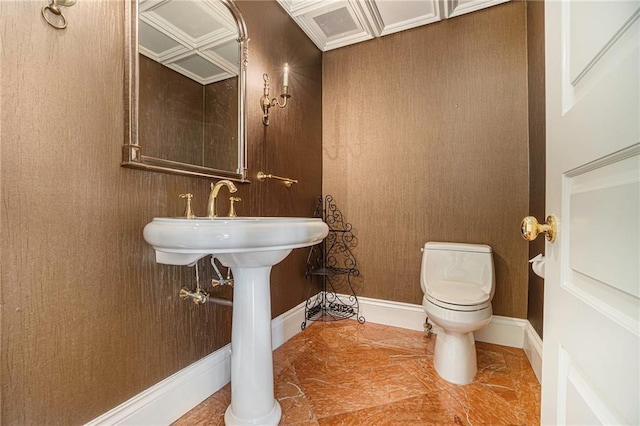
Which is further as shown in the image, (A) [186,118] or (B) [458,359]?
(B) [458,359]

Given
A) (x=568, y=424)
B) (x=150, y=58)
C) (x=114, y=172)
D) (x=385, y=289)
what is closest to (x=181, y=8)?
(x=150, y=58)

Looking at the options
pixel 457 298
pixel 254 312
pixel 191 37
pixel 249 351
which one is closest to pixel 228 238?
pixel 254 312

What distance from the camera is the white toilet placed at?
1.37 m

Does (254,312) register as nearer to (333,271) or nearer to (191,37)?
(333,271)

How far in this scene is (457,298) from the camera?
144 centimetres

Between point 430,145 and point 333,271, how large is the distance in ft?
4.00

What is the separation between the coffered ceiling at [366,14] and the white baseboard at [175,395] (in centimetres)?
222

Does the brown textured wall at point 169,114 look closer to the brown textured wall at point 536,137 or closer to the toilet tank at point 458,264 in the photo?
the toilet tank at point 458,264

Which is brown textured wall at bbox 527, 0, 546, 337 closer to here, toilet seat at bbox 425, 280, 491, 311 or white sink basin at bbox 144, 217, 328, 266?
toilet seat at bbox 425, 280, 491, 311

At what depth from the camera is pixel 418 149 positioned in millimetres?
2031

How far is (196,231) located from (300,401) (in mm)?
992

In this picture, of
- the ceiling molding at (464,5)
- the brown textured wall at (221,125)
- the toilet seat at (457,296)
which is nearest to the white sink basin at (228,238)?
the brown textured wall at (221,125)

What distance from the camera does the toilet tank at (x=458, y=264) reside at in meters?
1.71

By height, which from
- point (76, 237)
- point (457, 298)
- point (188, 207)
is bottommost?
point (457, 298)
